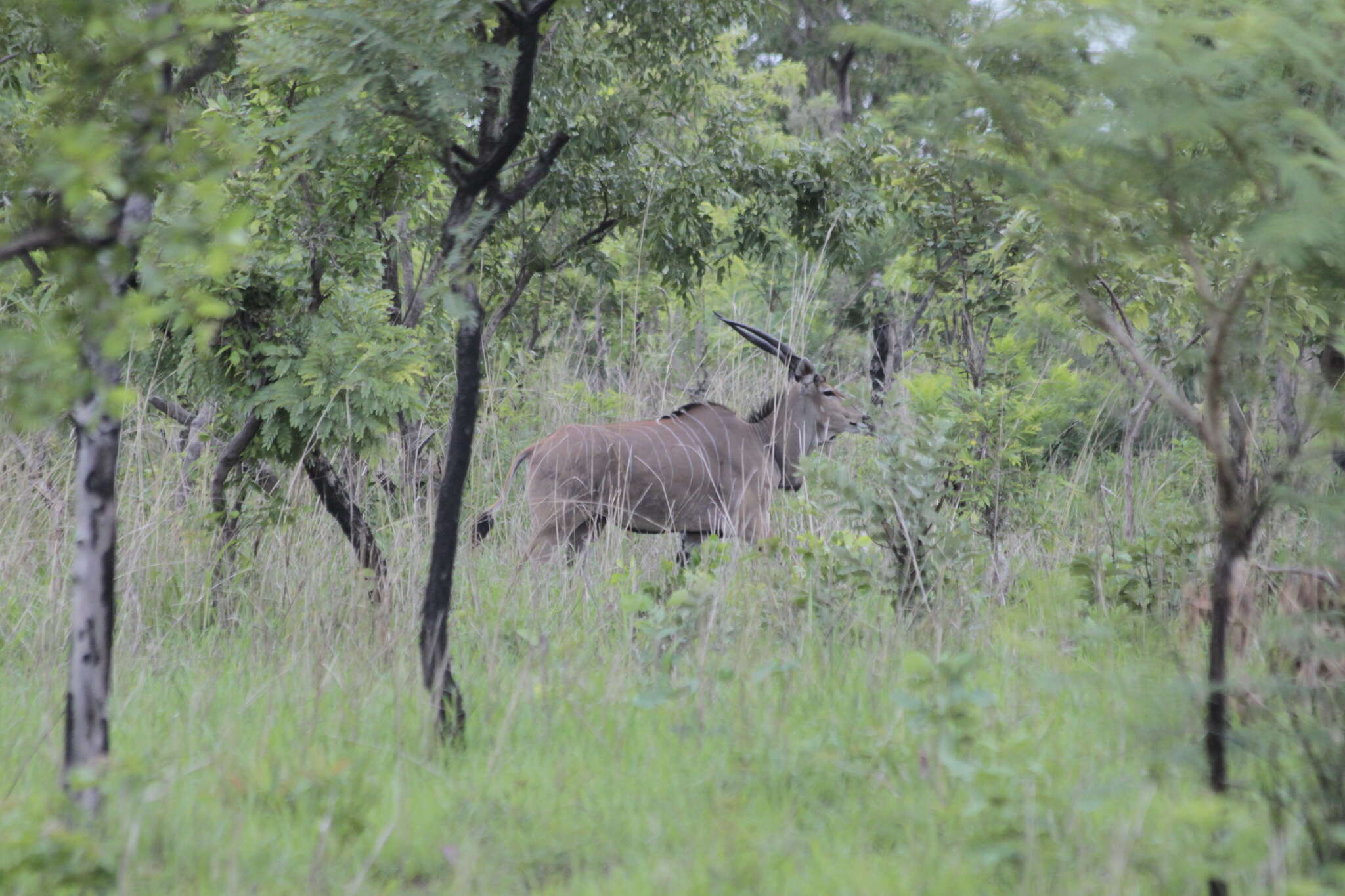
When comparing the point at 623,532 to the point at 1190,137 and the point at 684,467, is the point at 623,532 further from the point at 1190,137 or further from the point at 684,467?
the point at 1190,137

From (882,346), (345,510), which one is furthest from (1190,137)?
(882,346)

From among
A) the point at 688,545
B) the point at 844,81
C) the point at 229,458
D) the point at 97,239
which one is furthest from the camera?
the point at 844,81

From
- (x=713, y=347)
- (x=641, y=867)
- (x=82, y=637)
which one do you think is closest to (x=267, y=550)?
(x=82, y=637)

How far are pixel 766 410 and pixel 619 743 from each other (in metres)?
4.92

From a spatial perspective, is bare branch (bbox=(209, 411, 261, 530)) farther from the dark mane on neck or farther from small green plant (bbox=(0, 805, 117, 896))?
the dark mane on neck

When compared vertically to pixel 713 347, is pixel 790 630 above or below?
below

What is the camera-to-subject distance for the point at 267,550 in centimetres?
636

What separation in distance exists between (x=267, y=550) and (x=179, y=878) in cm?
381

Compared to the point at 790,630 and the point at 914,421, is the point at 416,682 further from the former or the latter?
the point at 914,421

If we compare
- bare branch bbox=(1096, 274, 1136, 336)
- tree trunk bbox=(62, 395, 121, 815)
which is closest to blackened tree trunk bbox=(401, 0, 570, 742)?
tree trunk bbox=(62, 395, 121, 815)

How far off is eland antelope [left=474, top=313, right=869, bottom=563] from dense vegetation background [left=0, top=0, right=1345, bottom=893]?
1.02ft

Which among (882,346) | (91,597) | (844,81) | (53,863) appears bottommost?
(53,863)

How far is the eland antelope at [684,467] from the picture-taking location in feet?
23.0

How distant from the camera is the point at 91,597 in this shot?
9.39 ft
